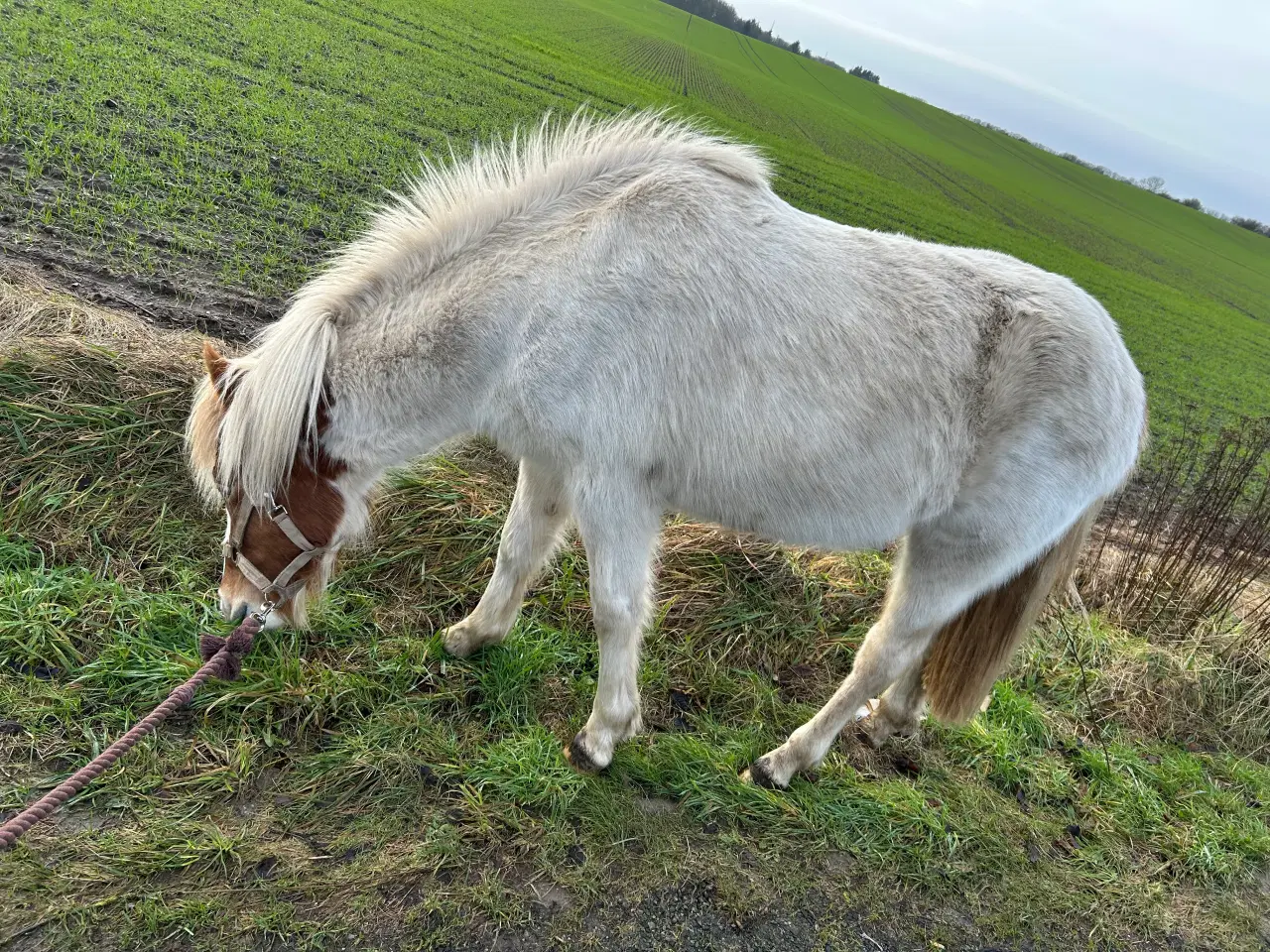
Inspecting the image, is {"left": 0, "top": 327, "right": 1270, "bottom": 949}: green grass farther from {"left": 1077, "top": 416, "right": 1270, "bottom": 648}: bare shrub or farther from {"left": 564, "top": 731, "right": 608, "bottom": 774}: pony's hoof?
{"left": 1077, "top": 416, "right": 1270, "bottom": 648}: bare shrub

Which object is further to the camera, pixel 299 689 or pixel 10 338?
pixel 10 338

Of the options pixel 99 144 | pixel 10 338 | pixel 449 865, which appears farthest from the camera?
pixel 99 144

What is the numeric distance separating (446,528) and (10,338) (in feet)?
8.19

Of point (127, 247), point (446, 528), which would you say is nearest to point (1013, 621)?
point (446, 528)

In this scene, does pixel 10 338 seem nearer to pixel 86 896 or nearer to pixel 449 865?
pixel 86 896

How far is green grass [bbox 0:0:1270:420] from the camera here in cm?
637

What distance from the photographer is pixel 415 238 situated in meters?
2.66

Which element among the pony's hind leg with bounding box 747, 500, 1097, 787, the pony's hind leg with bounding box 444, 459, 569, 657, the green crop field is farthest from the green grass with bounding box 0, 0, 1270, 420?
the pony's hind leg with bounding box 747, 500, 1097, 787

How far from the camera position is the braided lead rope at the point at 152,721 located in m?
1.74

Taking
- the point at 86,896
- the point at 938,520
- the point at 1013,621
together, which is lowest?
the point at 86,896

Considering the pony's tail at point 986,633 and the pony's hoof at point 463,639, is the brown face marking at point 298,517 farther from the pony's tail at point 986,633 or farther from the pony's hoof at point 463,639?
the pony's tail at point 986,633

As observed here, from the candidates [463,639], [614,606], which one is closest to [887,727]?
[614,606]

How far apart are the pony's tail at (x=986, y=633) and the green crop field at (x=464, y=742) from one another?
1.44ft

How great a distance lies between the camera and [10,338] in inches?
147
